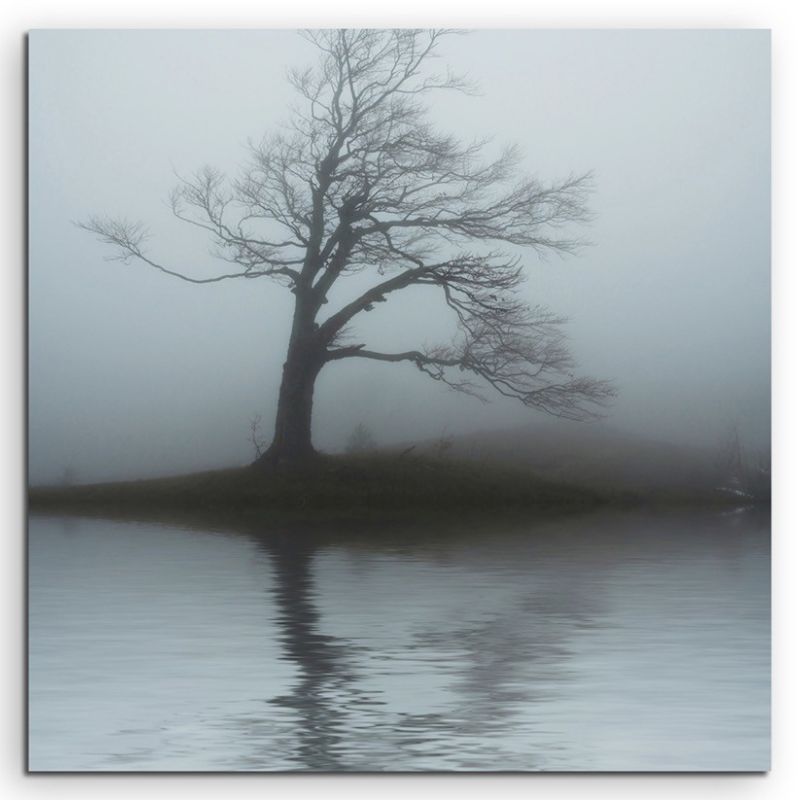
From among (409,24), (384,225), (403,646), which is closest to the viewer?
(403,646)

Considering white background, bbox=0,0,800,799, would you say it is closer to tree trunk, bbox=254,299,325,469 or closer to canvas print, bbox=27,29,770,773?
canvas print, bbox=27,29,770,773

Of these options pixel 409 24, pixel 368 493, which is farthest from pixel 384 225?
pixel 368 493

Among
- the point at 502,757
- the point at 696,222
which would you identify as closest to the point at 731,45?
the point at 696,222

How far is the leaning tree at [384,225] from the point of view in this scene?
19.5ft

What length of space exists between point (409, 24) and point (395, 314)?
1160 mm

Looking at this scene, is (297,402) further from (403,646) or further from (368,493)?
(403,646)

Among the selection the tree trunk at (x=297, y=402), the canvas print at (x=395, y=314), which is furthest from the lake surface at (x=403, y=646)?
the tree trunk at (x=297, y=402)

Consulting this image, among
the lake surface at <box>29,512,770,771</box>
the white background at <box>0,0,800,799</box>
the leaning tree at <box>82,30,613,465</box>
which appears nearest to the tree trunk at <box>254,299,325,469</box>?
the leaning tree at <box>82,30,613,465</box>

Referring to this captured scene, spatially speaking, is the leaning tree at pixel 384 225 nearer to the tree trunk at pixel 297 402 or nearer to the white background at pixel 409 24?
the tree trunk at pixel 297 402

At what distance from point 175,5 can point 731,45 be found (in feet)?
7.32

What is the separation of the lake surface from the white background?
0.11 metres

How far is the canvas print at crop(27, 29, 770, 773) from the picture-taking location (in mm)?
5879

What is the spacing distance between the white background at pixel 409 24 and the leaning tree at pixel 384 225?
0.22m

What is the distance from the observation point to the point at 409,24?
595cm
